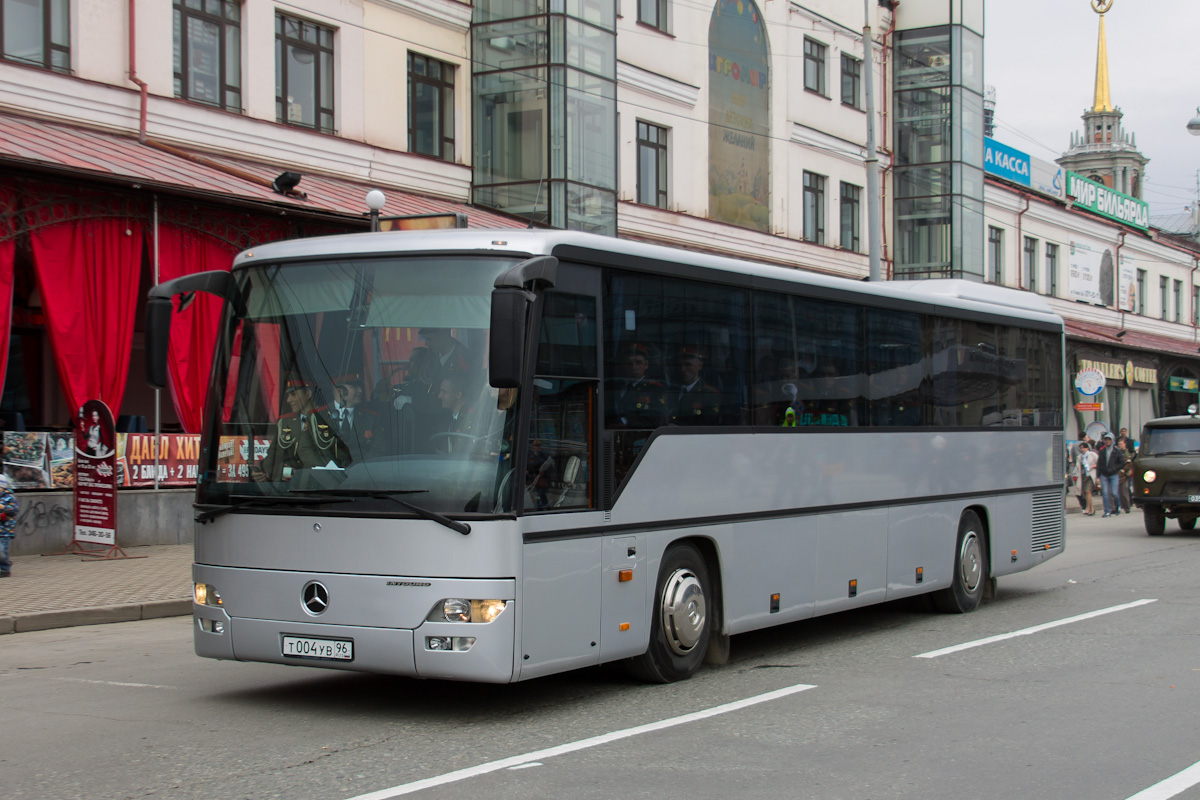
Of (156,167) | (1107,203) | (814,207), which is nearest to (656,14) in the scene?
(814,207)

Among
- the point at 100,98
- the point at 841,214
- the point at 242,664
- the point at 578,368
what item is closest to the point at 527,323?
the point at 578,368

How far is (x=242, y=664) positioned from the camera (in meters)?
9.97

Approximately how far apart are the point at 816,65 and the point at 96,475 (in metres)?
23.7

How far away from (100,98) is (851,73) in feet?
74.8

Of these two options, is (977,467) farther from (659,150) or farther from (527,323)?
(659,150)

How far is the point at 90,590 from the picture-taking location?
13.8 meters

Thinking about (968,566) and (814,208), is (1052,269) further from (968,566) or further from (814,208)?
(968,566)

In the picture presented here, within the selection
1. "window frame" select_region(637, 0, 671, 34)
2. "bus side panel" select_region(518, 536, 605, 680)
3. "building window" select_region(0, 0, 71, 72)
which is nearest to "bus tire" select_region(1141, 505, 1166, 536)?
"window frame" select_region(637, 0, 671, 34)

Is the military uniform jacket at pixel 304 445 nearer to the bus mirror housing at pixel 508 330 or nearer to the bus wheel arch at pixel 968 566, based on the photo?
the bus mirror housing at pixel 508 330

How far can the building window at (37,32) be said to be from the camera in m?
17.5

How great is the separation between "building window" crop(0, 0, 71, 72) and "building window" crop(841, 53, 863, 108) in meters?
22.3

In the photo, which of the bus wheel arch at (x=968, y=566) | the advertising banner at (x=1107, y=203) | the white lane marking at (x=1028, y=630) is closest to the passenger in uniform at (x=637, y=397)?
the white lane marking at (x=1028, y=630)

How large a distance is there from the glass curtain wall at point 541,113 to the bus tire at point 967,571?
41.2ft

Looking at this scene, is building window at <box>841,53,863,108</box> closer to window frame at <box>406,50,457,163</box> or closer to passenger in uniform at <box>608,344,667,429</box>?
window frame at <box>406,50,457,163</box>
